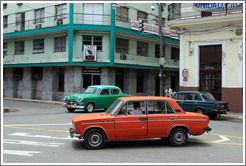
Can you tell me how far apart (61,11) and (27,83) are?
9.00 meters

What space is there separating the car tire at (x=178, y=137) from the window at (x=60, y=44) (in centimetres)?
2057

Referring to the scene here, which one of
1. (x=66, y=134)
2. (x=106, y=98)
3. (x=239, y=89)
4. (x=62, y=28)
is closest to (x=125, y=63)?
(x=62, y=28)

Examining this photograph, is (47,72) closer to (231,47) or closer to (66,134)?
(231,47)

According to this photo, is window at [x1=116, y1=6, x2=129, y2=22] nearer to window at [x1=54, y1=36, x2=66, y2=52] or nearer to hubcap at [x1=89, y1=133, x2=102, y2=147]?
window at [x1=54, y1=36, x2=66, y2=52]

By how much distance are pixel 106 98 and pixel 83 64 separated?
865 centimetres

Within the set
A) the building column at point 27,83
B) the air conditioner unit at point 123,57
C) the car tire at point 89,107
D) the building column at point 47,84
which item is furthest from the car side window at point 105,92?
the building column at point 27,83

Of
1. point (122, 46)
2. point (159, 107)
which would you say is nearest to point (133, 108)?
point (159, 107)

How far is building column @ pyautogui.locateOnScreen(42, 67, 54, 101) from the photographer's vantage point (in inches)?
1131

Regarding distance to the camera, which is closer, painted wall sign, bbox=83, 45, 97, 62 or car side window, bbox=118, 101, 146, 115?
car side window, bbox=118, 101, 146, 115

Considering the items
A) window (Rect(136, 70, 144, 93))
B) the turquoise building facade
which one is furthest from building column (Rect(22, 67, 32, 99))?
window (Rect(136, 70, 144, 93))

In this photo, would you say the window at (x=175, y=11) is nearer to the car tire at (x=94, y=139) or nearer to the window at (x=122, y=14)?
the window at (x=122, y=14)

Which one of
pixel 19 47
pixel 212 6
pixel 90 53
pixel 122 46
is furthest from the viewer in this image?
pixel 19 47

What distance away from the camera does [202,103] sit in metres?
15.4

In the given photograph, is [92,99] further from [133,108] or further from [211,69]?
[133,108]
